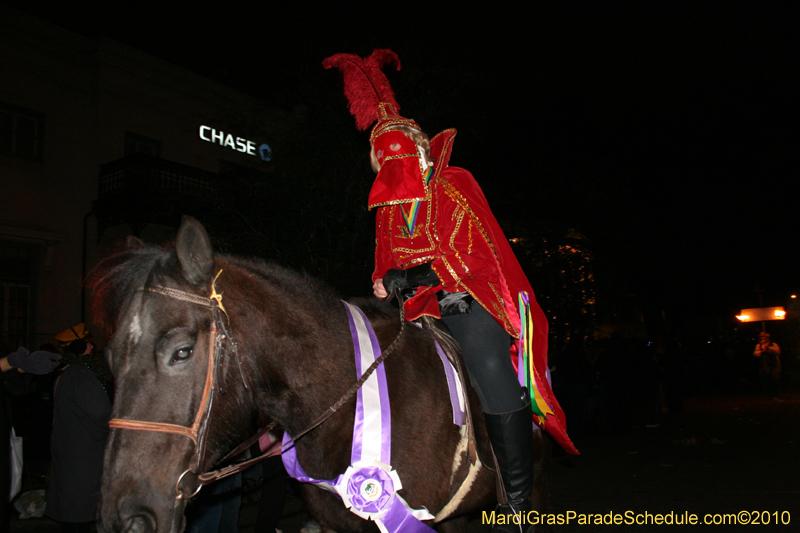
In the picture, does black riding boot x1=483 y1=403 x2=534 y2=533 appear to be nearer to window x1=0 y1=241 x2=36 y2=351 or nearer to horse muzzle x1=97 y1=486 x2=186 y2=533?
horse muzzle x1=97 y1=486 x2=186 y2=533

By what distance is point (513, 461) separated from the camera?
9.26 ft

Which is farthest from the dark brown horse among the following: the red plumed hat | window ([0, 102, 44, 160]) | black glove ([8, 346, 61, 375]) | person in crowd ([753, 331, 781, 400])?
person in crowd ([753, 331, 781, 400])

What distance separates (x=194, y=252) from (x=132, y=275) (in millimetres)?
292

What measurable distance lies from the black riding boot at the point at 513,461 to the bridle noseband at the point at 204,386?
4.48 feet

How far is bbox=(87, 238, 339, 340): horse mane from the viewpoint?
2150mm

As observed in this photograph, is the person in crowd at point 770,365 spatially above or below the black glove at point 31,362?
below

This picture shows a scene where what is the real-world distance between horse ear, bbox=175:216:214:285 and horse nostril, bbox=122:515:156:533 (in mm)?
863

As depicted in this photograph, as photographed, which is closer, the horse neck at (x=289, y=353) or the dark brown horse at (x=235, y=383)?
the dark brown horse at (x=235, y=383)

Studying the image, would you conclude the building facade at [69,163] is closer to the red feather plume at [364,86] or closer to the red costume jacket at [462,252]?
the red feather plume at [364,86]

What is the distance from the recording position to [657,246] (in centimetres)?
2002

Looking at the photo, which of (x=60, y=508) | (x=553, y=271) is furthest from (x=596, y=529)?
(x=553, y=271)

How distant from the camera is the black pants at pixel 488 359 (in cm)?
282

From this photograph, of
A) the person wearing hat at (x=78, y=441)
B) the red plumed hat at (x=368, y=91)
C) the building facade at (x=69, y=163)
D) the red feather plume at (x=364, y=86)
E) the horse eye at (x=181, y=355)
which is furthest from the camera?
the building facade at (x=69, y=163)

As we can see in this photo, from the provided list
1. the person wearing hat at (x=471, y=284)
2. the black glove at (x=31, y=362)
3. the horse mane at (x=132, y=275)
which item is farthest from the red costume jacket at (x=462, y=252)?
the black glove at (x=31, y=362)
